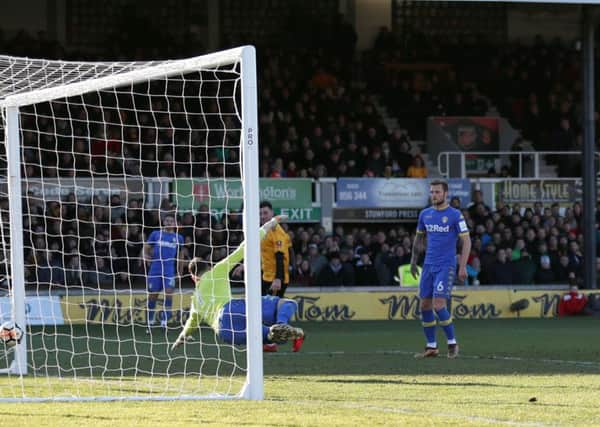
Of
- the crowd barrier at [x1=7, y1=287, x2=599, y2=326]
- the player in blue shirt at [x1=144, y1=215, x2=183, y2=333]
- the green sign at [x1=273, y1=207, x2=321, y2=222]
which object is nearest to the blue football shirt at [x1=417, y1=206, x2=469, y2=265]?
the player in blue shirt at [x1=144, y1=215, x2=183, y2=333]

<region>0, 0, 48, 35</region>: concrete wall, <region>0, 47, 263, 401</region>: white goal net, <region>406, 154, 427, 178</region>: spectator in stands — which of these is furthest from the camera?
<region>0, 0, 48, 35</region>: concrete wall

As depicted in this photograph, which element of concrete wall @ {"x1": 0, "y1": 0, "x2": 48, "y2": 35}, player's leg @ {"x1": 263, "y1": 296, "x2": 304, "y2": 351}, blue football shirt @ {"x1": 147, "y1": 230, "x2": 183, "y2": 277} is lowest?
player's leg @ {"x1": 263, "y1": 296, "x2": 304, "y2": 351}

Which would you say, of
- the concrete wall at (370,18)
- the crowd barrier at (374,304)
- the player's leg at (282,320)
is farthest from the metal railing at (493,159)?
the player's leg at (282,320)

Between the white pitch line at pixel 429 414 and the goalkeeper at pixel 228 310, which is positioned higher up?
the goalkeeper at pixel 228 310

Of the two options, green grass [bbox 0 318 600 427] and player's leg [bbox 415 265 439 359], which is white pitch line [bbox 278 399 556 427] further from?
player's leg [bbox 415 265 439 359]

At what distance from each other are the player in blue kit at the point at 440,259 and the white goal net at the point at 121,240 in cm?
202

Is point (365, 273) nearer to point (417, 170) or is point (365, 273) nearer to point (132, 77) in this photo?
point (417, 170)

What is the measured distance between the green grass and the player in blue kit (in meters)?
0.44

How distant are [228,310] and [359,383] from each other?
1.61m

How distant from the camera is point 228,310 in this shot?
1114cm

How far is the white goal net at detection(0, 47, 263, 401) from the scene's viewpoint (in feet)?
30.5

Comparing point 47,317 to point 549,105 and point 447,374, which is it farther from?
point 549,105

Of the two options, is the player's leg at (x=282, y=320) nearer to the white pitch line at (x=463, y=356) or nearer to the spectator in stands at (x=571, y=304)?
the white pitch line at (x=463, y=356)

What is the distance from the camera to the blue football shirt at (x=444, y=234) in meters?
12.6
